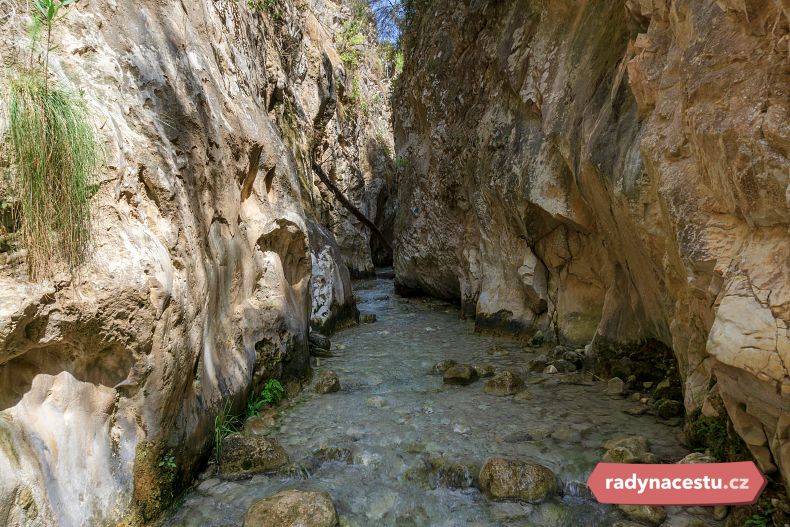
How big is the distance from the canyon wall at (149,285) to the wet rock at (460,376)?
165cm

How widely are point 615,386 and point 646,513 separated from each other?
227cm

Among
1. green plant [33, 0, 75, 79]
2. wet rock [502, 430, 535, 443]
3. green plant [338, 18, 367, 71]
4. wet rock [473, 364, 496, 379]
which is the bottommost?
wet rock [502, 430, 535, 443]

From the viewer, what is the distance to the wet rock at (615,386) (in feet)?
15.9

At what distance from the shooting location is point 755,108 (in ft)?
7.35

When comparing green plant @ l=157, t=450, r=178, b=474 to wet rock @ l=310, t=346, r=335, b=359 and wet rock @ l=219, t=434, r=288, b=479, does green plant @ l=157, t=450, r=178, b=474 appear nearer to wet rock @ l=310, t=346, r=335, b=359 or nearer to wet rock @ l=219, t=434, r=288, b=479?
wet rock @ l=219, t=434, r=288, b=479

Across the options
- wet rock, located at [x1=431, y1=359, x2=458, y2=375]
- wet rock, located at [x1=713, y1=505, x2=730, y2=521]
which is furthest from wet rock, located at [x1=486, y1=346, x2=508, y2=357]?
wet rock, located at [x1=713, y1=505, x2=730, y2=521]

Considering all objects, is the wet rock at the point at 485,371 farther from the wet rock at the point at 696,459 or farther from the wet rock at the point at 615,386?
the wet rock at the point at 696,459

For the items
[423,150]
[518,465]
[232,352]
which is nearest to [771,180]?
[518,465]

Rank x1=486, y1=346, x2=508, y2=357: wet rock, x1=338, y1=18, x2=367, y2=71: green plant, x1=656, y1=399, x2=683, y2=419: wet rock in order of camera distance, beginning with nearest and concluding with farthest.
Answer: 1. x1=656, y1=399, x2=683, y2=419: wet rock
2. x1=486, y1=346, x2=508, y2=357: wet rock
3. x1=338, y1=18, x2=367, y2=71: green plant

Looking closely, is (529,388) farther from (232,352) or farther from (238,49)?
(238,49)

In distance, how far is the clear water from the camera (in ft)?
9.91

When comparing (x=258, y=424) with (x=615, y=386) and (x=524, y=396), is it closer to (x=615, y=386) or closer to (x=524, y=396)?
(x=524, y=396)

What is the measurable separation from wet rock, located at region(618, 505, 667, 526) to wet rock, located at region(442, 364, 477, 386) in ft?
8.65

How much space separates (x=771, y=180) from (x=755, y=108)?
0.36 meters
